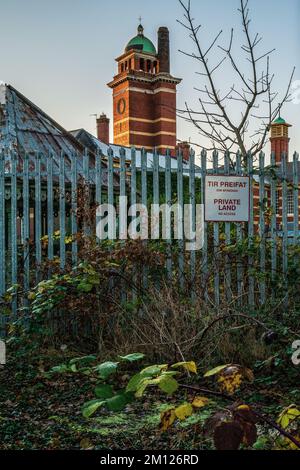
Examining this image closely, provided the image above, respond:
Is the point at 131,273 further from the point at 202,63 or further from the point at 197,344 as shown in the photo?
the point at 202,63

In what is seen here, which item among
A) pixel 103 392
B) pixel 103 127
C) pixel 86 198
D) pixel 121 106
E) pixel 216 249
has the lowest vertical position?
pixel 103 392

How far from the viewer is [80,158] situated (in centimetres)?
866

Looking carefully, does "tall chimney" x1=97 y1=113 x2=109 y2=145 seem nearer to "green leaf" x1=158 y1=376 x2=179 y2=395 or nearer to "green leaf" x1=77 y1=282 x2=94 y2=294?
"green leaf" x1=77 y1=282 x2=94 y2=294

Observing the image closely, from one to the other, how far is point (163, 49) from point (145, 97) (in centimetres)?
404

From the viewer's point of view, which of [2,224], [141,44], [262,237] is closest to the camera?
[2,224]

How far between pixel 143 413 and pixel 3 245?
3.54 m

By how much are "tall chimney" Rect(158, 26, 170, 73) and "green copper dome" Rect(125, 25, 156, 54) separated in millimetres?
885

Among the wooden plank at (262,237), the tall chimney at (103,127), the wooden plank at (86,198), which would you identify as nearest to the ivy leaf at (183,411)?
the wooden plank at (86,198)

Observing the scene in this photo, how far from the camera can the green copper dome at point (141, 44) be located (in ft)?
145

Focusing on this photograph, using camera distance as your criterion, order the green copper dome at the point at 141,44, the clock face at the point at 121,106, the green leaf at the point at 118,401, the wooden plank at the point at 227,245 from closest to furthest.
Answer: the green leaf at the point at 118,401 → the wooden plank at the point at 227,245 → the clock face at the point at 121,106 → the green copper dome at the point at 141,44

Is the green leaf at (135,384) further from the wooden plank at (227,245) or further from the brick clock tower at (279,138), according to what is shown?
the brick clock tower at (279,138)

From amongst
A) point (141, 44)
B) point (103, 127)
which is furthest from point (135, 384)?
point (141, 44)

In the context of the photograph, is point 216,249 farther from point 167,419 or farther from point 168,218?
point 167,419

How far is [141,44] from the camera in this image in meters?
44.5
